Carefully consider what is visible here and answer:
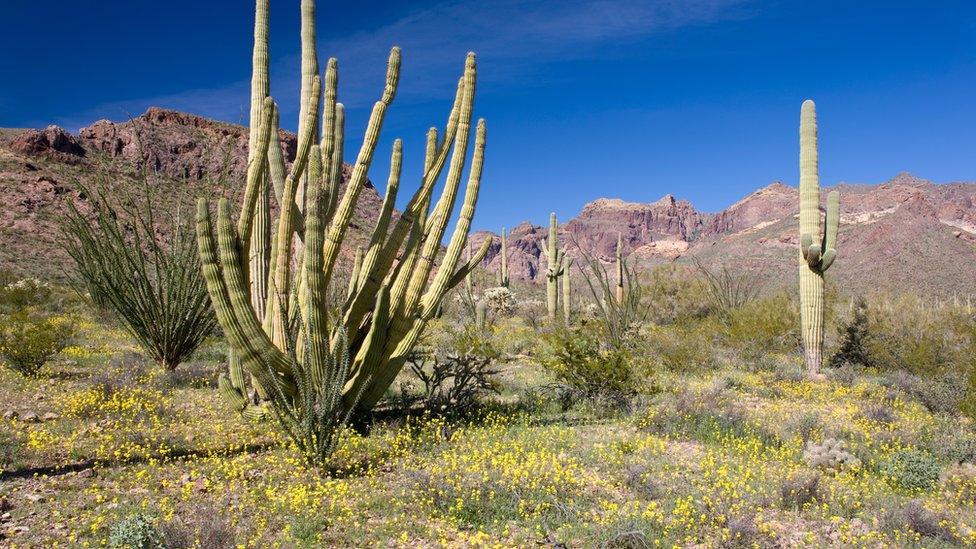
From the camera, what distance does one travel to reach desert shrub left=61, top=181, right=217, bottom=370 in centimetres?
941

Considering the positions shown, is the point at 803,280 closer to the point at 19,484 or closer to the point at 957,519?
the point at 957,519

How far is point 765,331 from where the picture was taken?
49.1 ft

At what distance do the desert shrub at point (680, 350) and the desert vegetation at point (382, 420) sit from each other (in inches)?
38.5

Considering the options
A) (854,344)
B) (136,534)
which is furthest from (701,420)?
(854,344)

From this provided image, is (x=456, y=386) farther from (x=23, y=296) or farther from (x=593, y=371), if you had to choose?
(x=23, y=296)

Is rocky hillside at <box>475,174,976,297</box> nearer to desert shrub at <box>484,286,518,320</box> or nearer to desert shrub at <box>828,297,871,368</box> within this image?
desert shrub at <box>484,286,518,320</box>

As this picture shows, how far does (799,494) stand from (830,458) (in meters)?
1.33

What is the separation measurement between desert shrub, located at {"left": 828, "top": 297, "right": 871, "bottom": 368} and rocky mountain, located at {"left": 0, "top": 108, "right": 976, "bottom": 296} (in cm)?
598

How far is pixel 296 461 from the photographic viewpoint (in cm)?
574

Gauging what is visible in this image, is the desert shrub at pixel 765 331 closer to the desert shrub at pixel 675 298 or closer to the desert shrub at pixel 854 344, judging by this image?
Result: the desert shrub at pixel 854 344

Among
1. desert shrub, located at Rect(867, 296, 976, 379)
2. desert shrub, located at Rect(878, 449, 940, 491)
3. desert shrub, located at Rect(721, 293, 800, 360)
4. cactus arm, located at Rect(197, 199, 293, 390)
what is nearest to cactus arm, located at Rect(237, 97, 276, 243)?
cactus arm, located at Rect(197, 199, 293, 390)

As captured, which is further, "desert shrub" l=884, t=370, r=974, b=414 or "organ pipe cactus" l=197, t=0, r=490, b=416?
"desert shrub" l=884, t=370, r=974, b=414

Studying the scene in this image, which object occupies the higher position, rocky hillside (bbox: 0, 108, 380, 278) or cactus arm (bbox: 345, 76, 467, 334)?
rocky hillside (bbox: 0, 108, 380, 278)

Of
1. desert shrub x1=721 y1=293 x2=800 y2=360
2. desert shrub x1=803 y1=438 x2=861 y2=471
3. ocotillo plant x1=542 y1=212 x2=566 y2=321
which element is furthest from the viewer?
ocotillo plant x1=542 y1=212 x2=566 y2=321
